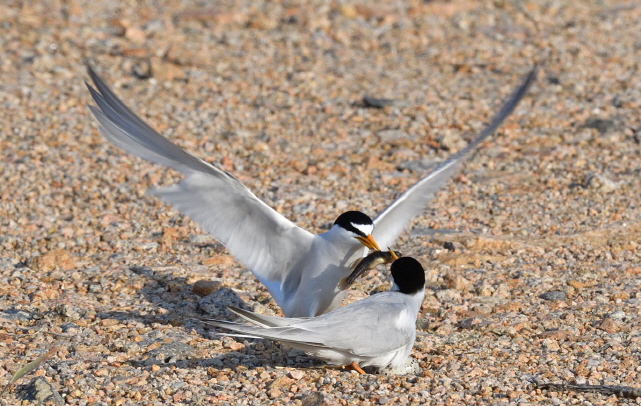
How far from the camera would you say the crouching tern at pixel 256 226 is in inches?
180

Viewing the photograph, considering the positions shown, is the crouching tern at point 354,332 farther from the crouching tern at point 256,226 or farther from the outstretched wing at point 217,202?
the outstretched wing at point 217,202

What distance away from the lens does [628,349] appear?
441cm

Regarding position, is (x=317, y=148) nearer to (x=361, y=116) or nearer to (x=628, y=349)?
(x=361, y=116)

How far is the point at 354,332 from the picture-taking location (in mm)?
4156

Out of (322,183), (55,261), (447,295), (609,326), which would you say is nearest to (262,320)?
(447,295)

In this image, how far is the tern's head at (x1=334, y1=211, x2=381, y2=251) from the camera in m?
4.61

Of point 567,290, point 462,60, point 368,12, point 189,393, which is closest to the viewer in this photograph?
point 189,393

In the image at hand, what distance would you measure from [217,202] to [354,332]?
104 centimetres

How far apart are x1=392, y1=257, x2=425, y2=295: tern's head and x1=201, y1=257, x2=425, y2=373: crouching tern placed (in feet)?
0.51

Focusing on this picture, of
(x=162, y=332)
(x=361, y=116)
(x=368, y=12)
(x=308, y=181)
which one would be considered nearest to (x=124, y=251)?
(x=162, y=332)

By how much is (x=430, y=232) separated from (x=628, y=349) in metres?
1.79

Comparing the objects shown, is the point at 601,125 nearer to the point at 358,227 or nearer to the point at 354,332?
the point at 358,227

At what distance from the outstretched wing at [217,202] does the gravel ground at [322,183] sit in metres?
0.30

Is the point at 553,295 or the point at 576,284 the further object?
the point at 576,284
